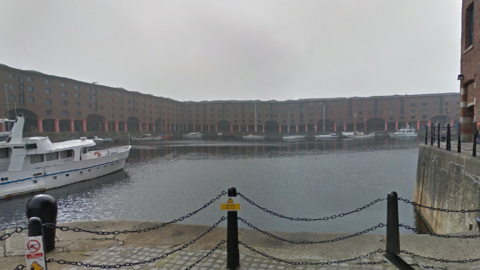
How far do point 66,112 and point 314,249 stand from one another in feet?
272

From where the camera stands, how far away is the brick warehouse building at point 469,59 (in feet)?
43.8

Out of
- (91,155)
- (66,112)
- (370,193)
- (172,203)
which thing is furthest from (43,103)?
(370,193)

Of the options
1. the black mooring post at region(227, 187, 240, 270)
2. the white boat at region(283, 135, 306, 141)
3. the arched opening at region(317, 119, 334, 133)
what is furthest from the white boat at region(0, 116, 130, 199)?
the arched opening at region(317, 119, 334, 133)

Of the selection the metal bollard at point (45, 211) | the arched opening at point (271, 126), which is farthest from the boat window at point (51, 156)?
the arched opening at point (271, 126)

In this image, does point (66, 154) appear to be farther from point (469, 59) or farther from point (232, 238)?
point (469, 59)

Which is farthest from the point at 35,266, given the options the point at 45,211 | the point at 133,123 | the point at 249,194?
the point at 133,123

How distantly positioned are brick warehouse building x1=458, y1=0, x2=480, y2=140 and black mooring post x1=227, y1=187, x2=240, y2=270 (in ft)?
49.2

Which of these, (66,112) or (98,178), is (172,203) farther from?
(66,112)

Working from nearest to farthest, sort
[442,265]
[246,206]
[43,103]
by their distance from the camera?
1. [442,265]
2. [246,206]
3. [43,103]

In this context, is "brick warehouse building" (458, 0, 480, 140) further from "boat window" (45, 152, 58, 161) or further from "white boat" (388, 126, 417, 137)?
"white boat" (388, 126, 417, 137)

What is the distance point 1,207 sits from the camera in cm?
1638

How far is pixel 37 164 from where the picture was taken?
20172 millimetres

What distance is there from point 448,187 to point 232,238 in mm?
8868

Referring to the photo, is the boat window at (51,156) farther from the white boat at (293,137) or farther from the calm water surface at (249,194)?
the white boat at (293,137)
